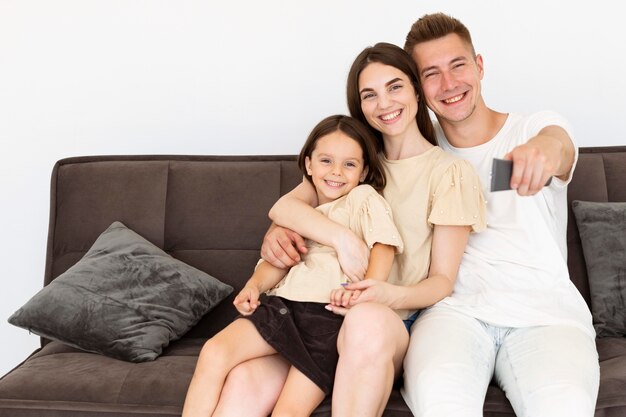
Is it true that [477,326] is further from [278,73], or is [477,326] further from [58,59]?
[58,59]

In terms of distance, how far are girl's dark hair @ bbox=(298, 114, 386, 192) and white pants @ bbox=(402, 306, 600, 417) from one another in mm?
422

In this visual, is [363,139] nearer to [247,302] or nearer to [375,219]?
[375,219]

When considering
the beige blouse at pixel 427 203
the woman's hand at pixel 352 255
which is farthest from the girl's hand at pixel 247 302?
the beige blouse at pixel 427 203

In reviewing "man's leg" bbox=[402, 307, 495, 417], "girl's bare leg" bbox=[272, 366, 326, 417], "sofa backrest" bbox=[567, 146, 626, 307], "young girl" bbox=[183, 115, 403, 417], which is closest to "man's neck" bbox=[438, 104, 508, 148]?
"young girl" bbox=[183, 115, 403, 417]

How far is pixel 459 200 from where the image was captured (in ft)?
6.61

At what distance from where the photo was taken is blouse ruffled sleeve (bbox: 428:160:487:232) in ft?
6.56

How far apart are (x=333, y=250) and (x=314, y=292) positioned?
0.15 meters

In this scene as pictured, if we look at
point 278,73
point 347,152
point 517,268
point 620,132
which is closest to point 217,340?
point 347,152

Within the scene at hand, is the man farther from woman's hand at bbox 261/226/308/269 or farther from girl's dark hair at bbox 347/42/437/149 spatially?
woman's hand at bbox 261/226/308/269

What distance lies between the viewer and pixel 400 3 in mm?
3014

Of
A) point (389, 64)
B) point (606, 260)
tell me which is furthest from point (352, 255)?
point (606, 260)

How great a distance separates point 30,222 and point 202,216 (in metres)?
1.05

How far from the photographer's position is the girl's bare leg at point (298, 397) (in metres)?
1.79

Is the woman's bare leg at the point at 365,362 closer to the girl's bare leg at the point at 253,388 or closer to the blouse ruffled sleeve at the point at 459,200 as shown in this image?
the girl's bare leg at the point at 253,388
